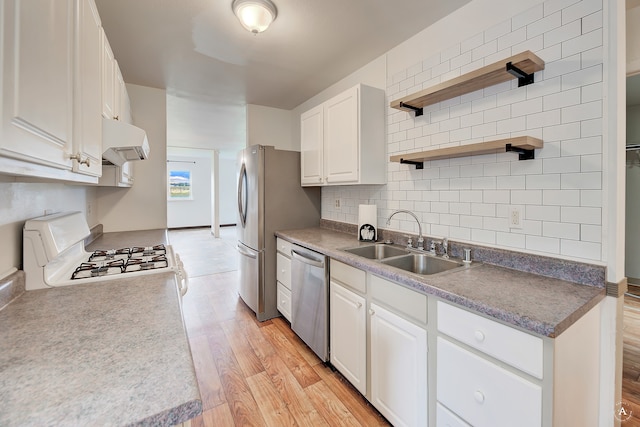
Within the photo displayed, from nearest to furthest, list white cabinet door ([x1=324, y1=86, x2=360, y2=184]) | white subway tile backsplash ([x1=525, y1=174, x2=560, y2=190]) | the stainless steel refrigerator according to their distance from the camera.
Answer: white subway tile backsplash ([x1=525, y1=174, x2=560, y2=190])
white cabinet door ([x1=324, y1=86, x2=360, y2=184])
the stainless steel refrigerator

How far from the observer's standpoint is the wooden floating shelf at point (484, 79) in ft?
4.53

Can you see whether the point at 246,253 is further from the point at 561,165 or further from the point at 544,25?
the point at 544,25

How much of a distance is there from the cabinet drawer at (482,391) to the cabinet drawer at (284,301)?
1670 millimetres

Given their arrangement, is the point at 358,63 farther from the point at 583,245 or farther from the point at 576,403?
the point at 576,403

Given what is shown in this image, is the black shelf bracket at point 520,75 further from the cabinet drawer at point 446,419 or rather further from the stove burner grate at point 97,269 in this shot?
the stove burner grate at point 97,269

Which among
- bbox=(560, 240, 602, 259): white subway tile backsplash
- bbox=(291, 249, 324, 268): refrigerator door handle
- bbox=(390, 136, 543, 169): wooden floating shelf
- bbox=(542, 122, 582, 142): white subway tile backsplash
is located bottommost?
bbox=(291, 249, 324, 268): refrigerator door handle

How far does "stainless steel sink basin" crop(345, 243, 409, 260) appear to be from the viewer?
215cm

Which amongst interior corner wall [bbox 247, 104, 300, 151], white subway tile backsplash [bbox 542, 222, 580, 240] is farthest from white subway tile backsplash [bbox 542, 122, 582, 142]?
interior corner wall [bbox 247, 104, 300, 151]

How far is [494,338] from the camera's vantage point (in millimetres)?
1060

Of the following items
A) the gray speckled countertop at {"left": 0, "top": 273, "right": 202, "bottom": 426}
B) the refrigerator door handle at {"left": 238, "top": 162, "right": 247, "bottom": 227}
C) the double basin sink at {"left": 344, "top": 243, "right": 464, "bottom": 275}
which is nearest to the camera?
the gray speckled countertop at {"left": 0, "top": 273, "right": 202, "bottom": 426}

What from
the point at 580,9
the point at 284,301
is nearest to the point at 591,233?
the point at 580,9

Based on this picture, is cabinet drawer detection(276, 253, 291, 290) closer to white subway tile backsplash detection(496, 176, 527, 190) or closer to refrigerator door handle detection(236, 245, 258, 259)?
refrigerator door handle detection(236, 245, 258, 259)

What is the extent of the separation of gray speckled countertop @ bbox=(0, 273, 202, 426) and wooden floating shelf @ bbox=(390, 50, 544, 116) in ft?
5.93

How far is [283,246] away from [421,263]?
136 cm
